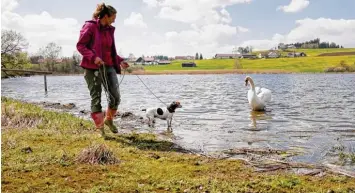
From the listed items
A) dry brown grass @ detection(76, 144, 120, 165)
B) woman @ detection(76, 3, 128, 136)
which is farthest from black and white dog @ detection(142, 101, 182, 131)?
dry brown grass @ detection(76, 144, 120, 165)

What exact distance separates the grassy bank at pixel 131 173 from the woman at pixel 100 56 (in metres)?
1.20

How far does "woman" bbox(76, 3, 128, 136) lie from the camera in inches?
340

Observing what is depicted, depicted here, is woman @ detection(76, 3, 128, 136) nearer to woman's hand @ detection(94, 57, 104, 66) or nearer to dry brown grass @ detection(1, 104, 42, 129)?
woman's hand @ detection(94, 57, 104, 66)

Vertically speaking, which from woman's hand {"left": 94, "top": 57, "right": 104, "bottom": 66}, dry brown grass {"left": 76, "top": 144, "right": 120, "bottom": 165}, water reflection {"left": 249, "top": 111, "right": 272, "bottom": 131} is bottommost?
water reflection {"left": 249, "top": 111, "right": 272, "bottom": 131}

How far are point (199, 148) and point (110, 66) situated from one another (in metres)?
2.87

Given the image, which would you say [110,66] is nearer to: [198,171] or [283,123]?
[198,171]

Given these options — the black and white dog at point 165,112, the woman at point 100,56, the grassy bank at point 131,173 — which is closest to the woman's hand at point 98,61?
the woman at point 100,56

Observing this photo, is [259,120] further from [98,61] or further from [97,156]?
[97,156]

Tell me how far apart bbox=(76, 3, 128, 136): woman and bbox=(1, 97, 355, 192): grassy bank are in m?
1.20

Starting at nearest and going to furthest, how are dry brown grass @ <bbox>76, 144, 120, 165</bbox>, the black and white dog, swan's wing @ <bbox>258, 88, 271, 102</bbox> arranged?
dry brown grass @ <bbox>76, 144, 120, 165</bbox>
the black and white dog
swan's wing @ <bbox>258, 88, 271, 102</bbox>

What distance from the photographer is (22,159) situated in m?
6.58

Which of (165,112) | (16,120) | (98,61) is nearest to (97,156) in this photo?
(98,61)

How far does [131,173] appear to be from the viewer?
238 inches

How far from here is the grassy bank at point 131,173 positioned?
534cm
